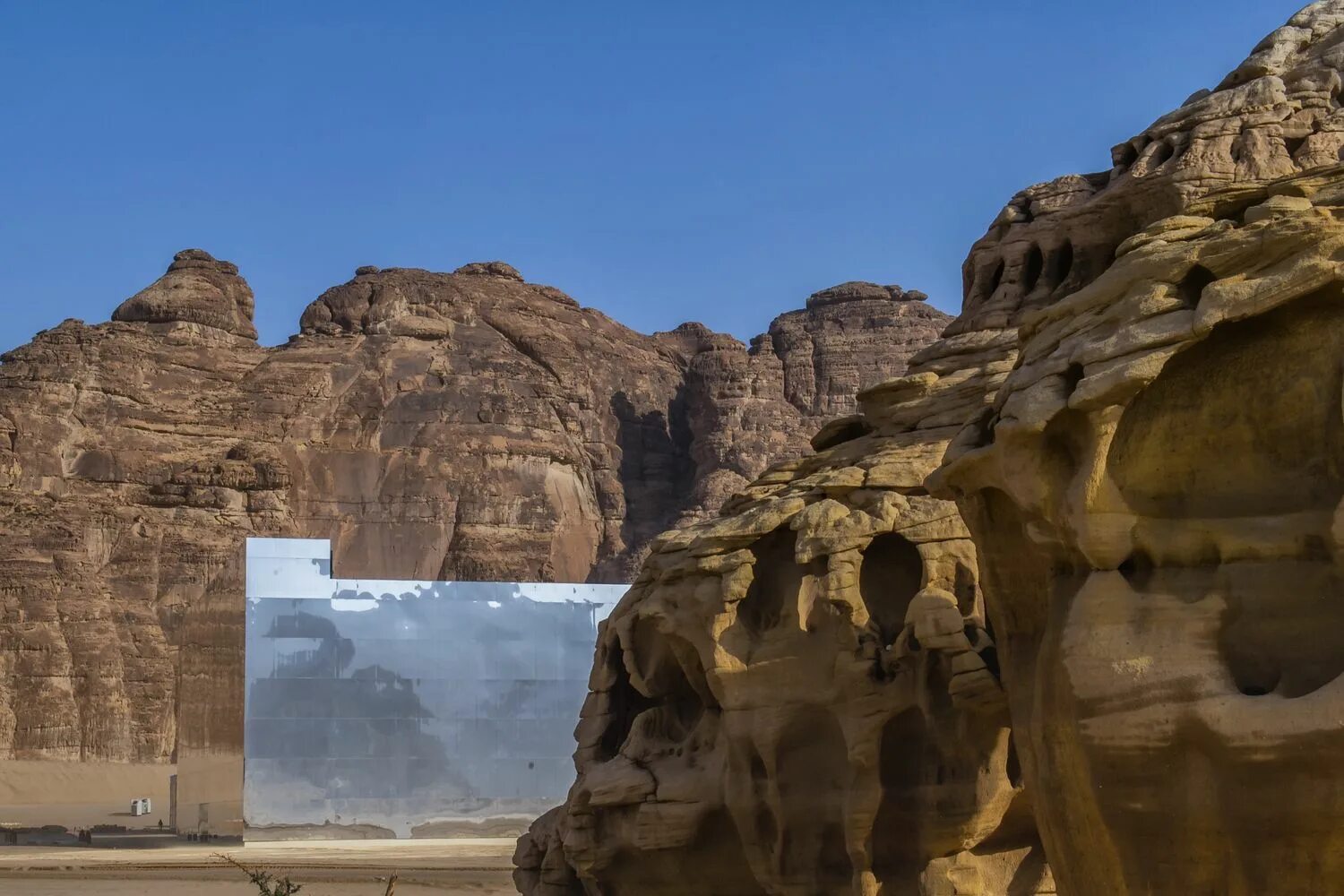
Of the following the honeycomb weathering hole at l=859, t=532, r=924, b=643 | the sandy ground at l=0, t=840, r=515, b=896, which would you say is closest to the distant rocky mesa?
the sandy ground at l=0, t=840, r=515, b=896

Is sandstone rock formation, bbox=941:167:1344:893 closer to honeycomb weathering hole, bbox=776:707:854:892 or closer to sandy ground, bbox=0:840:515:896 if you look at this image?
honeycomb weathering hole, bbox=776:707:854:892

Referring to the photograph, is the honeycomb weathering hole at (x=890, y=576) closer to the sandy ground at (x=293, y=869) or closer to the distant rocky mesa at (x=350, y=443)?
the sandy ground at (x=293, y=869)

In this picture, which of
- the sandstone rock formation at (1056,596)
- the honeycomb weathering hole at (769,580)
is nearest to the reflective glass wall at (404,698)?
the sandstone rock formation at (1056,596)

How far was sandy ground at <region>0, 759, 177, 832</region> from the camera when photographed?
197 feet

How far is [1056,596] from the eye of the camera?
12297 mm

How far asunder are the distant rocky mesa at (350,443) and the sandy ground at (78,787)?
1.05 meters

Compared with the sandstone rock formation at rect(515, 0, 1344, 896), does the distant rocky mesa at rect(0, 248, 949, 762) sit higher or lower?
higher

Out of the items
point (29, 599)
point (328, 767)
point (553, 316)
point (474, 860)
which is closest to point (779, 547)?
point (474, 860)

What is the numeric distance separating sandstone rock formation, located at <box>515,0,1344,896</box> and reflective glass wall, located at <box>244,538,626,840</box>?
43.6 feet

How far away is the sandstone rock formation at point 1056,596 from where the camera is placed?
36.1 ft

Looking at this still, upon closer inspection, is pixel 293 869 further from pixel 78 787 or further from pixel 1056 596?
pixel 78 787

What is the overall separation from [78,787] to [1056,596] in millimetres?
58995

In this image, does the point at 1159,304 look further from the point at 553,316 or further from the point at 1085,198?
the point at 553,316

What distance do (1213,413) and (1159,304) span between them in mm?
830
